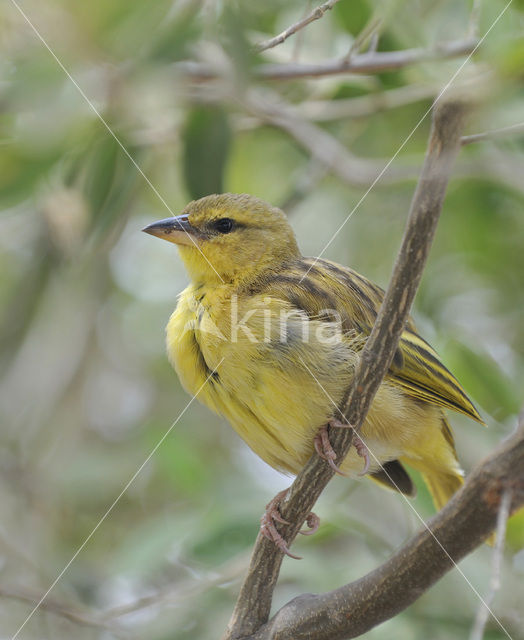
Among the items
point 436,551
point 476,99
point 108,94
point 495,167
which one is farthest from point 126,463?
point 476,99

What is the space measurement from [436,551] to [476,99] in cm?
103

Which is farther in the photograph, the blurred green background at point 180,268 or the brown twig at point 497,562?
the blurred green background at point 180,268

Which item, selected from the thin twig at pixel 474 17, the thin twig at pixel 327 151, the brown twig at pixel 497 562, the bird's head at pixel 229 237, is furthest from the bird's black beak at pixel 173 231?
the brown twig at pixel 497 562

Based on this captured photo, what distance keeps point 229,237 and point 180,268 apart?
2232 mm

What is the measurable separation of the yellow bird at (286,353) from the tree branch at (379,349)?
83 millimetres

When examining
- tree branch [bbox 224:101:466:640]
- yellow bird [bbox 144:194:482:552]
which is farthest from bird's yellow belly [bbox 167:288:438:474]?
tree branch [bbox 224:101:466:640]

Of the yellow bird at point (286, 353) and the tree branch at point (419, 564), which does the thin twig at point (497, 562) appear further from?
the yellow bird at point (286, 353)

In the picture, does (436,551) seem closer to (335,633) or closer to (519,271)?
(335,633)

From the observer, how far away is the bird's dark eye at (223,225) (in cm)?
354

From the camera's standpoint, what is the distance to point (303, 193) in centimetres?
427

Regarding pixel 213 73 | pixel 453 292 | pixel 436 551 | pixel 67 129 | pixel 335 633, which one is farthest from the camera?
pixel 453 292

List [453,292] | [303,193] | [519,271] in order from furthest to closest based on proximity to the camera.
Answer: [453,292]
[519,271]
[303,193]

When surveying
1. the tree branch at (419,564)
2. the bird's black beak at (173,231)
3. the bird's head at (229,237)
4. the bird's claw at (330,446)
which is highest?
the bird's black beak at (173,231)

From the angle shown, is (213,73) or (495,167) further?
(495,167)
